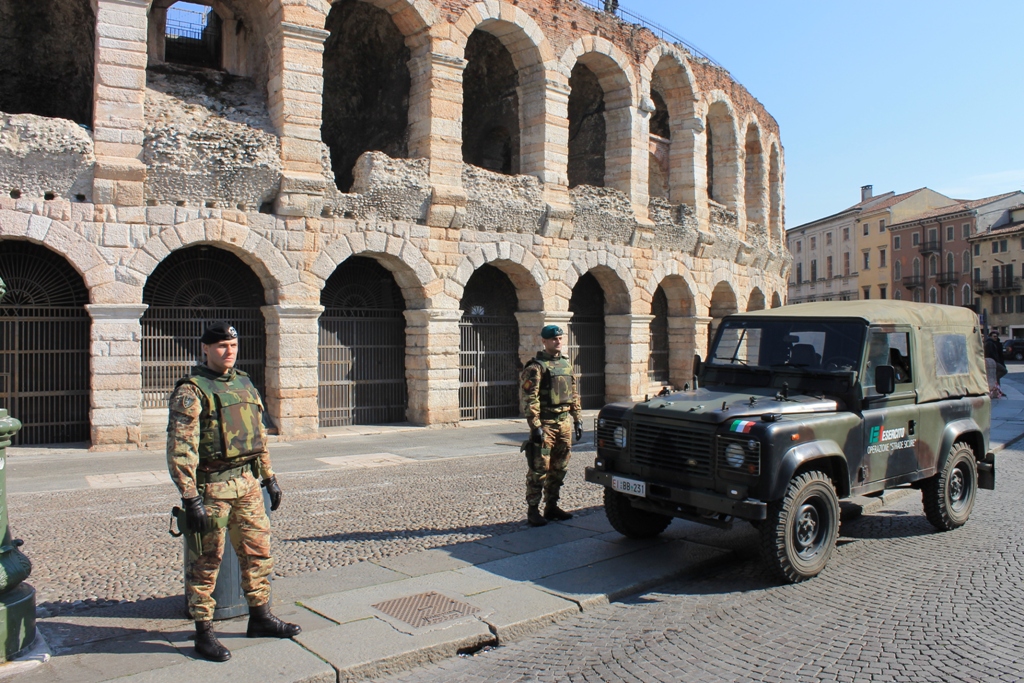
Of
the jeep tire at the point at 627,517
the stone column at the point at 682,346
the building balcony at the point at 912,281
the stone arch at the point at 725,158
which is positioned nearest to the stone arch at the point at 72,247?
the jeep tire at the point at 627,517

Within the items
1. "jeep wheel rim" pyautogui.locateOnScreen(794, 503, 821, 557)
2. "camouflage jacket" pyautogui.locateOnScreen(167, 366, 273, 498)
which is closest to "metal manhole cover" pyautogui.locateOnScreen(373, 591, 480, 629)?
"camouflage jacket" pyautogui.locateOnScreen(167, 366, 273, 498)

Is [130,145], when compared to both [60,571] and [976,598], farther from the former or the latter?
[976,598]

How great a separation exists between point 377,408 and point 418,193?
13.5 feet

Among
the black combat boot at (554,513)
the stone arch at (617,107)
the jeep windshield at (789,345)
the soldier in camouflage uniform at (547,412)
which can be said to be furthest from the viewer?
the stone arch at (617,107)

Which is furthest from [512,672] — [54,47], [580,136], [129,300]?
[580,136]

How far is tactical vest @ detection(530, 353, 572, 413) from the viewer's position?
7133 millimetres

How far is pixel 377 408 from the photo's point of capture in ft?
50.2

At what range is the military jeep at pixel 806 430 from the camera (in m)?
5.70

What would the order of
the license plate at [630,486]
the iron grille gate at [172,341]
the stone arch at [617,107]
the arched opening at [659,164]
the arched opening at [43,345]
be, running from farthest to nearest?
the arched opening at [659,164] < the stone arch at [617,107] < the iron grille gate at [172,341] < the arched opening at [43,345] < the license plate at [630,486]

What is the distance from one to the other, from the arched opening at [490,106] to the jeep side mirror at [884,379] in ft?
43.6

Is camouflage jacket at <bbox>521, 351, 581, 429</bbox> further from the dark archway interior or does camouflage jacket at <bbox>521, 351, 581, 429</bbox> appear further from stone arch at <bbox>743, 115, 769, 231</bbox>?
stone arch at <bbox>743, 115, 769, 231</bbox>

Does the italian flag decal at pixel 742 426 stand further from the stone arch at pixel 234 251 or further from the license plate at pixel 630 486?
the stone arch at pixel 234 251

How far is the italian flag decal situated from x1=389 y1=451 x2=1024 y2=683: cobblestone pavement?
115 centimetres

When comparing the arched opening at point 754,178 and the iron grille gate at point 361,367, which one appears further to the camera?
the arched opening at point 754,178
